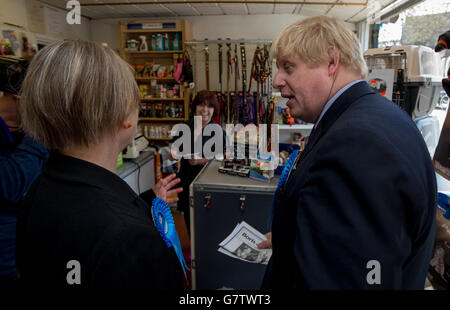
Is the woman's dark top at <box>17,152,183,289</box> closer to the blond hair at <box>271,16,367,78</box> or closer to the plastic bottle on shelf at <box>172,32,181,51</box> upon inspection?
the blond hair at <box>271,16,367,78</box>

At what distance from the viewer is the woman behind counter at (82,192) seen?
624 mm

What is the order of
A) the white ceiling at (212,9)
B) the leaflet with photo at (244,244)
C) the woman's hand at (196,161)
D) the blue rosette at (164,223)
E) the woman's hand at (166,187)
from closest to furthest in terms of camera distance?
the blue rosette at (164,223) < the woman's hand at (166,187) < the leaflet with photo at (244,244) < the woman's hand at (196,161) < the white ceiling at (212,9)

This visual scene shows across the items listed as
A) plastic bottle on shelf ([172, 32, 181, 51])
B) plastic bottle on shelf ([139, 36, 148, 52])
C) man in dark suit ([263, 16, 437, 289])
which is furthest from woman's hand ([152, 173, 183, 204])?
plastic bottle on shelf ([139, 36, 148, 52])

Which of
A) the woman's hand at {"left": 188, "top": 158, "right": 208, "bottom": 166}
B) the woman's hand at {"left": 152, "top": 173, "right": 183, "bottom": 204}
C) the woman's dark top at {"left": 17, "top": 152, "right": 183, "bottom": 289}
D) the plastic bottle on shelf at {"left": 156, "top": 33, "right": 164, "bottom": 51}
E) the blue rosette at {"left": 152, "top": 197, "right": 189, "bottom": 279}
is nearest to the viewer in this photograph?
the woman's dark top at {"left": 17, "top": 152, "right": 183, "bottom": 289}

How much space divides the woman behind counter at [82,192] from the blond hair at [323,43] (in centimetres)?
59

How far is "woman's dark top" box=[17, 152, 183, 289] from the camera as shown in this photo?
62 centimetres

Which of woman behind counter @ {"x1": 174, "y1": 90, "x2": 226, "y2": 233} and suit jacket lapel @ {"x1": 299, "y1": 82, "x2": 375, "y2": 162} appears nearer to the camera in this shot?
suit jacket lapel @ {"x1": 299, "y1": 82, "x2": 375, "y2": 162}

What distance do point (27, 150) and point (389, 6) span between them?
4.69 meters

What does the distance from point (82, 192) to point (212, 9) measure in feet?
16.4

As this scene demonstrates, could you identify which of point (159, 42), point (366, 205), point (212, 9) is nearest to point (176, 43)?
point (159, 42)

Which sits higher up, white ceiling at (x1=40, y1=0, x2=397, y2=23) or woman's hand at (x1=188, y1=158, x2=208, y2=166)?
white ceiling at (x1=40, y1=0, x2=397, y2=23)

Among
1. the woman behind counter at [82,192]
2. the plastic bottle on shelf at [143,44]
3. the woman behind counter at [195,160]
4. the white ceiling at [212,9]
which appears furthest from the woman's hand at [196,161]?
the plastic bottle on shelf at [143,44]

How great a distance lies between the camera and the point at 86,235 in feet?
2.04

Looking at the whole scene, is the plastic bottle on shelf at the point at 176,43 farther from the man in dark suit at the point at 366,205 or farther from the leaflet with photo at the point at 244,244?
the man in dark suit at the point at 366,205
